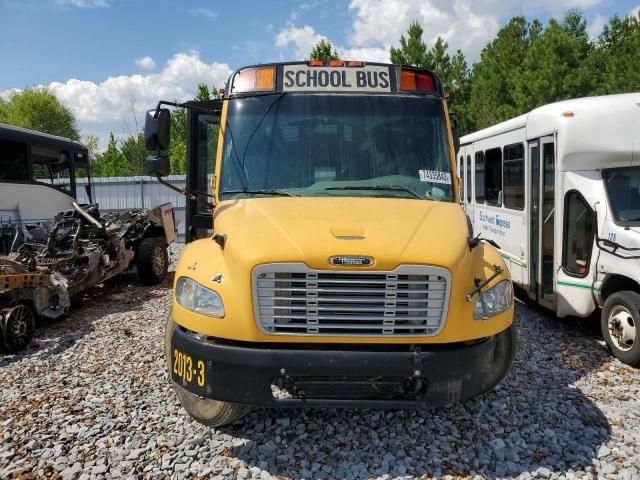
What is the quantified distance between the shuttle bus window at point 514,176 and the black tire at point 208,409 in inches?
210

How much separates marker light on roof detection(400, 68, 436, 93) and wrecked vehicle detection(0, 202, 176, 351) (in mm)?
4878

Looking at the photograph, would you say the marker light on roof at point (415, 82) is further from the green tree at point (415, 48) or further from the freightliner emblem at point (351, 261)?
the green tree at point (415, 48)

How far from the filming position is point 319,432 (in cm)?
367

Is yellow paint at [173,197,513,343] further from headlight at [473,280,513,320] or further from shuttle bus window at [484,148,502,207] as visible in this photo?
shuttle bus window at [484,148,502,207]

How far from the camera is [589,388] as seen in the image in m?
4.51

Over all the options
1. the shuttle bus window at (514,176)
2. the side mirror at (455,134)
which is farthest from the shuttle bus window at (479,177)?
the side mirror at (455,134)

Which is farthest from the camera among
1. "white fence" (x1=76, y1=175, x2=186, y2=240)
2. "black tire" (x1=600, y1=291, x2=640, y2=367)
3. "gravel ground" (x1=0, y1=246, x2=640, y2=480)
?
"white fence" (x1=76, y1=175, x2=186, y2=240)

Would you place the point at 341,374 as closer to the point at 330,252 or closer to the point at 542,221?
the point at 330,252

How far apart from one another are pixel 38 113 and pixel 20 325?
172ft

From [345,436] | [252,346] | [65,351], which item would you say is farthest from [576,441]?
[65,351]

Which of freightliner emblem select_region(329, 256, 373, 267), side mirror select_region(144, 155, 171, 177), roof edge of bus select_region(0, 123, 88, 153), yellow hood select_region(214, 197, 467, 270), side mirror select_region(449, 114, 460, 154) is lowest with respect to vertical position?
freightliner emblem select_region(329, 256, 373, 267)

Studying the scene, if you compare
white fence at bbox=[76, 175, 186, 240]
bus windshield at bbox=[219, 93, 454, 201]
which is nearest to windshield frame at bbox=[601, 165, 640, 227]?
bus windshield at bbox=[219, 93, 454, 201]

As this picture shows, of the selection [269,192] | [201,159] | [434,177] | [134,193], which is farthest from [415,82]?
[134,193]

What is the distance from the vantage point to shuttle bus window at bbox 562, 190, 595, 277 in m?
5.78
